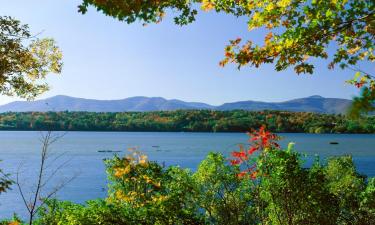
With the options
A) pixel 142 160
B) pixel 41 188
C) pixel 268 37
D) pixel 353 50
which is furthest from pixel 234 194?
pixel 41 188

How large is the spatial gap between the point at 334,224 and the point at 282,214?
229 centimetres

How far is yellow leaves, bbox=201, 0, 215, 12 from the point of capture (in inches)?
372

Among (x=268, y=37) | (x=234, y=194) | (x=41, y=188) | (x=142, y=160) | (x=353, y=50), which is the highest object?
(x=268, y=37)

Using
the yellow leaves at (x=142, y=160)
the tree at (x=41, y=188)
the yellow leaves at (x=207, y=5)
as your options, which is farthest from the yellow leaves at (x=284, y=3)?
the yellow leaves at (x=142, y=160)

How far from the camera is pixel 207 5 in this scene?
374 inches

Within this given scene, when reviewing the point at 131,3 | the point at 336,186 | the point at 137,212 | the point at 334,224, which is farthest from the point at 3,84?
the point at 336,186

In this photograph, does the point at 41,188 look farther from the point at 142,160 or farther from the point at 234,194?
the point at 142,160

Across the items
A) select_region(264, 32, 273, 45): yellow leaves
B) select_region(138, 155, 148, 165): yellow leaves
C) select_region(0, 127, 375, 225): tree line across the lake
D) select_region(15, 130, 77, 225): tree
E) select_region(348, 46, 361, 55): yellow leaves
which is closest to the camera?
select_region(15, 130, 77, 225): tree

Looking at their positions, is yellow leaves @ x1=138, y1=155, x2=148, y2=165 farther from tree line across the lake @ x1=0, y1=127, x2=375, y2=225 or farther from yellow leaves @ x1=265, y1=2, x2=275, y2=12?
yellow leaves @ x1=265, y1=2, x2=275, y2=12

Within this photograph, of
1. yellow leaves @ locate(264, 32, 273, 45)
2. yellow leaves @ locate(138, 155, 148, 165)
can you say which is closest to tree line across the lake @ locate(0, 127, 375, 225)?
yellow leaves @ locate(138, 155, 148, 165)

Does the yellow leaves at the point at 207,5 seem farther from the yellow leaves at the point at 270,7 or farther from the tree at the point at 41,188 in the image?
the tree at the point at 41,188

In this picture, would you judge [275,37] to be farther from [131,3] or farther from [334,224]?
[334,224]

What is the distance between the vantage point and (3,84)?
1320cm

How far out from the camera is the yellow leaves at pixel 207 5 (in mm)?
9438
